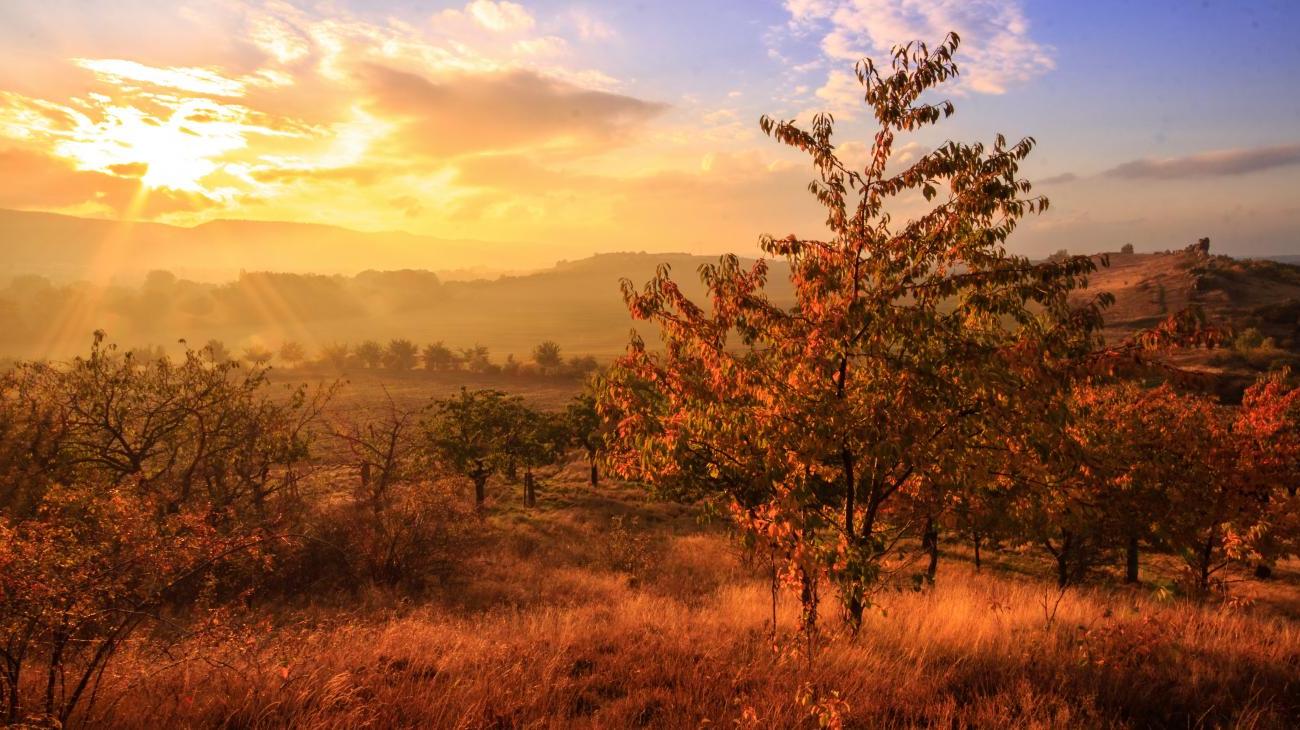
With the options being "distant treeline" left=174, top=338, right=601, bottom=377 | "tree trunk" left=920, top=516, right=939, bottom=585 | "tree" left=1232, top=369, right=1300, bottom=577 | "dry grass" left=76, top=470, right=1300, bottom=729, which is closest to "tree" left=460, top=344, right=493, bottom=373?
"distant treeline" left=174, top=338, right=601, bottom=377

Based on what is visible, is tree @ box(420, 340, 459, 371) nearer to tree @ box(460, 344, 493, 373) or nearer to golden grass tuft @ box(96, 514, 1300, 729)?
tree @ box(460, 344, 493, 373)

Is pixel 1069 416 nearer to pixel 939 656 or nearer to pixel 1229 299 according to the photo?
pixel 939 656

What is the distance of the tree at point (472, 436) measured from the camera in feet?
107

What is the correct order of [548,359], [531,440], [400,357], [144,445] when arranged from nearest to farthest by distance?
[144,445] → [531,440] → [548,359] → [400,357]

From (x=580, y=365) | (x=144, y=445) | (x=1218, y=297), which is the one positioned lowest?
(x=580, y=365)

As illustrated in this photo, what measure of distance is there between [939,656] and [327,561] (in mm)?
16018

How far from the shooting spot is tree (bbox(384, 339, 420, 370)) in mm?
116188

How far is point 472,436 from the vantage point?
1329 inches

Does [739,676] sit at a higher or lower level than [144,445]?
lower

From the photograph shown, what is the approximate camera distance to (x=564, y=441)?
37.9 metres

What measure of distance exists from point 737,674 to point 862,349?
380 centimetres

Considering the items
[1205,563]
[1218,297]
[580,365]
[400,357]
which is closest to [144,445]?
[1205,563]

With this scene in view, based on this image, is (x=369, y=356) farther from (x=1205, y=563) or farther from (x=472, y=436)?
(x=1205, y=563)

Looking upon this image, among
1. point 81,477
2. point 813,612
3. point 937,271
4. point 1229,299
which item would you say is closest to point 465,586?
point 81,477
